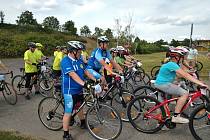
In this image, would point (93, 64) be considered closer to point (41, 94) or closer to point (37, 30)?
point (41, 94)

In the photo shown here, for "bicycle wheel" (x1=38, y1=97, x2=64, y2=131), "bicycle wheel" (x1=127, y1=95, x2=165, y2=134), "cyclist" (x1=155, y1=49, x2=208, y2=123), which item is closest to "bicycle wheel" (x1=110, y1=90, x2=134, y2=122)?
"bicycle wheel" (x1=127, y1=95, x2=165, y2=134)

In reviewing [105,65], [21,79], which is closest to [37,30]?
[21,79]

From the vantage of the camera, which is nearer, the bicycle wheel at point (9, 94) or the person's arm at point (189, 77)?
the person's arm at point (189, 77)

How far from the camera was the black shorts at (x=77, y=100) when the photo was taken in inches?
224

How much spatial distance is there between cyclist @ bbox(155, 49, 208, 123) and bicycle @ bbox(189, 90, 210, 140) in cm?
23

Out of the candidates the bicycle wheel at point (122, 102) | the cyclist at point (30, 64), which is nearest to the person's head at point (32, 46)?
the cyclist at point (30, 64)

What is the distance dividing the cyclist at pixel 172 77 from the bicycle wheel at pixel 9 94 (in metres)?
4.69

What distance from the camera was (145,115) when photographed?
611cm

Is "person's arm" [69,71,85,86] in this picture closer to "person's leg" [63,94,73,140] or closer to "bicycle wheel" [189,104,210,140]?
"person's leg" [63,94,73,140]

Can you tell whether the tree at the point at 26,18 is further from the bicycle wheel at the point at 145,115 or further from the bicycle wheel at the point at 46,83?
the bicycle wheel at the point at 145,115

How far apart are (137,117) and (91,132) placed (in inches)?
45.5

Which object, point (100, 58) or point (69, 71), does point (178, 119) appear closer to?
point (69, 71)

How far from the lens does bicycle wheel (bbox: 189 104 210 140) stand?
5.27 metres

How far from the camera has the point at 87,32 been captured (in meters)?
78.9
